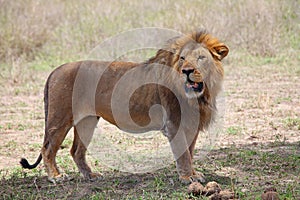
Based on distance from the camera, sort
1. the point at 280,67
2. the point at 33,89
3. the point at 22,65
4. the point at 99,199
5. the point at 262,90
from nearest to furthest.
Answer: the point at 99,199
the point at 262,90
the point at 33,89
the point at 280,67
the point at 22,65

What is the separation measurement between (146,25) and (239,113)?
228 inches

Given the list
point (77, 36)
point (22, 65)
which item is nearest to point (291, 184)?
point (22, 65)

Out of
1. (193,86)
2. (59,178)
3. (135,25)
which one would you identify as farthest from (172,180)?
(135,25)

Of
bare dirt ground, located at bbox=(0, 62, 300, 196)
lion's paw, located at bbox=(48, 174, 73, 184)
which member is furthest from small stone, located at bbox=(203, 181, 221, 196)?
lion's paw, located at bbox=(48, 174, 73, 184)

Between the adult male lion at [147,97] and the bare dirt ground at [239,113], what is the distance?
2.17 ft

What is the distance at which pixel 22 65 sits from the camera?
36.4 feet

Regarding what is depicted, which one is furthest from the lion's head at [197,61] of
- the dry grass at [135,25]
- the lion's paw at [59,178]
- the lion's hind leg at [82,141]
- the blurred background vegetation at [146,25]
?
the dry grass at [135,25]

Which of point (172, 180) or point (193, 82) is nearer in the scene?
point (193, 82)

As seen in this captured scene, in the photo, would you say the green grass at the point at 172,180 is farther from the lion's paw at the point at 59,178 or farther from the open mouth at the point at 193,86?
the open mouth at the point at 193,86

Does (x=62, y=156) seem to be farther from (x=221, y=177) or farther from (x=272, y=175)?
(x=272, y=175)

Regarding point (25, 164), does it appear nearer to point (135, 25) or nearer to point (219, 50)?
point (219, 50)

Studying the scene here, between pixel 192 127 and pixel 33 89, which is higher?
pixel 192 127

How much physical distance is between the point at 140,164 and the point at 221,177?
981 millimetres

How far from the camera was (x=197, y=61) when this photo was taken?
4.62m
